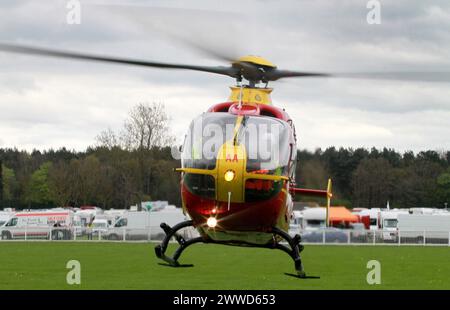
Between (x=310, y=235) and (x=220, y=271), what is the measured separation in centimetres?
2617

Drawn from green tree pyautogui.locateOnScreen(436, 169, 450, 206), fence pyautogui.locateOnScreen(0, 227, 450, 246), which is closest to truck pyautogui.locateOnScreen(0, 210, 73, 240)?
fence pyautogui.locateOnScreen(0, 227, 450, 246)

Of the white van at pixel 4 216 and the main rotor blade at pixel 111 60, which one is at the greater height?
the main rotor blade at pixel 111 60

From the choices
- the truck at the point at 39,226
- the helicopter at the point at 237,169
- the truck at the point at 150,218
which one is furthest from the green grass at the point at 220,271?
the truck at the point at 150,218

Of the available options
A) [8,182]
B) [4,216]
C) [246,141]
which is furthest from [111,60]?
[8,182]

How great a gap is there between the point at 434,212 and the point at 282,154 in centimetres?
5246

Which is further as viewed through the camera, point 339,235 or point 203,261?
point 339,235

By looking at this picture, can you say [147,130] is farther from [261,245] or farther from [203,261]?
[261,245]

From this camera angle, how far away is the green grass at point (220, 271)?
21.5 m

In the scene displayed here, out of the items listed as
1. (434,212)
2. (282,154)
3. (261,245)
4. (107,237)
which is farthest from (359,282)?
(434,212)

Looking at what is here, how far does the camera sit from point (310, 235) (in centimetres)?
5197

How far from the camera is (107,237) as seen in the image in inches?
2103

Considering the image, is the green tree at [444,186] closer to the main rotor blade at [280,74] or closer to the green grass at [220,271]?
the green grass at [220,271]

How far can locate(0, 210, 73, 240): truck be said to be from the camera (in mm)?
52906

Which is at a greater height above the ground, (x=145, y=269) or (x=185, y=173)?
(x=185, y=173)
